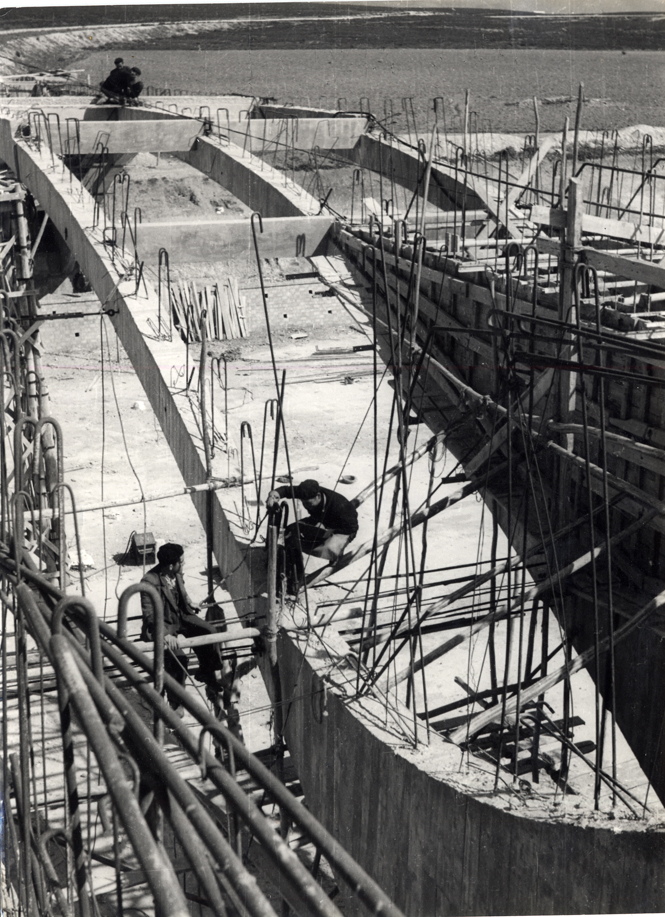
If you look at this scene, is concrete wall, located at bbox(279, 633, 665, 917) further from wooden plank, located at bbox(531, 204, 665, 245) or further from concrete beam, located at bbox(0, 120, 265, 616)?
wooden plank, located at bbox(531, 204, 665, 245)

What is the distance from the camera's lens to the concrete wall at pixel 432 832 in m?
5.48

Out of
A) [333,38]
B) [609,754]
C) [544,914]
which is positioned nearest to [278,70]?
[333,38]

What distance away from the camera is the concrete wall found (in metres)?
5.48

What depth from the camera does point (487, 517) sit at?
48.8 feet

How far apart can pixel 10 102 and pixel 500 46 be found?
24.4 m

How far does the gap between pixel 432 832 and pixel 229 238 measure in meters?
8.09

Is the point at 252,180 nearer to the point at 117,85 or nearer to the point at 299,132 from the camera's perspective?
the point at 299,132

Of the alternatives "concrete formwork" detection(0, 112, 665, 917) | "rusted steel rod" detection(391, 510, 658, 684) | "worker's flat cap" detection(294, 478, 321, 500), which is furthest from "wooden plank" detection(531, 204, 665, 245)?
"concrete formwork" detection(0, 112, 665, 917)

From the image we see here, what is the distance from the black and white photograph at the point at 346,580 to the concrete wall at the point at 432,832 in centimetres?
2

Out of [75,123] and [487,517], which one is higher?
[75,123]

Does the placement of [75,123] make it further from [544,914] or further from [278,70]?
[278,70]

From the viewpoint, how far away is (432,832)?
5918 millimetres

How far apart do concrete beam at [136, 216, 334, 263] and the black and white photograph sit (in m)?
0.04

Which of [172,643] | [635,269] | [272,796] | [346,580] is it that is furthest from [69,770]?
[346,580]
